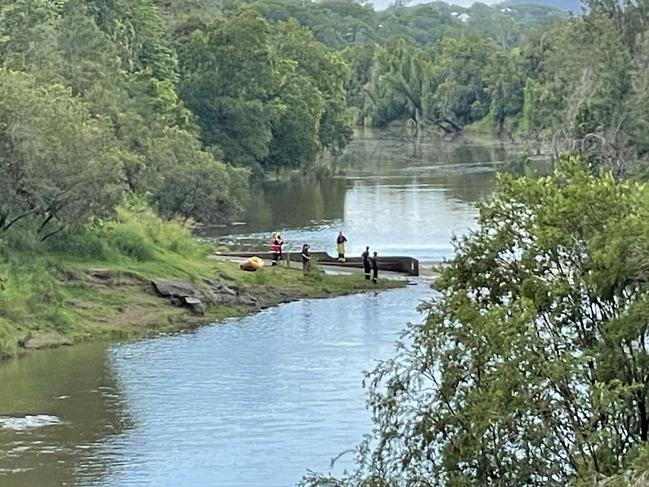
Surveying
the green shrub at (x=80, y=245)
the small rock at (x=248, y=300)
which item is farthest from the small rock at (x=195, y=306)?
the green shrub at (x=80, y=245)

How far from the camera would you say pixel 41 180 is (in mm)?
44031

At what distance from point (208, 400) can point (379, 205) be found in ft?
146

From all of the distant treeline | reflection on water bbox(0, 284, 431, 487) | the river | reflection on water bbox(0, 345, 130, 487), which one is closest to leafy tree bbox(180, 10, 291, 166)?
the distant treeline

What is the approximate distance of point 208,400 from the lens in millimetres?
34750

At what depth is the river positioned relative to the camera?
94.9 ft

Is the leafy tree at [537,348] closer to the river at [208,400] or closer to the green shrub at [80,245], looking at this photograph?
the river at [208,400]

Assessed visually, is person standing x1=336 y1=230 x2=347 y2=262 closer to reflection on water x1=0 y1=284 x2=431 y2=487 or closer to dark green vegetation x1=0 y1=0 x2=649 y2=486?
dark green vegetation x1=0 y1=0 x2=649 y2=486

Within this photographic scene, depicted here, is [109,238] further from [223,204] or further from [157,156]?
[223,204]

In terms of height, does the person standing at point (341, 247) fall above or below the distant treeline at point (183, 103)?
below

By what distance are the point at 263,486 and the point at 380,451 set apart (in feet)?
29.9

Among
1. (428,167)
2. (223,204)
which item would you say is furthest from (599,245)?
(428,167)

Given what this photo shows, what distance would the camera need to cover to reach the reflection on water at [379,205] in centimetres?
6412

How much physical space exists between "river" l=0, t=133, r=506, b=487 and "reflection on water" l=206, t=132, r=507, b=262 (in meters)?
6.19

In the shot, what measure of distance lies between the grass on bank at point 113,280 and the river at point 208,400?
1331mm
